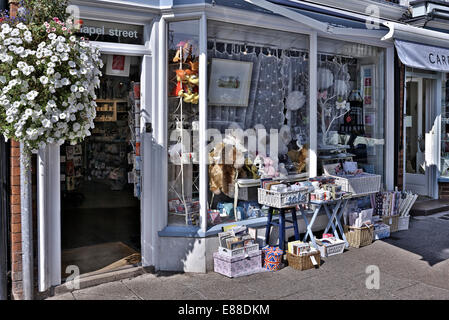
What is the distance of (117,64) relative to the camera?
514 centimetres

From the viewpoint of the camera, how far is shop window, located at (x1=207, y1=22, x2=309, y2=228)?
5.43m

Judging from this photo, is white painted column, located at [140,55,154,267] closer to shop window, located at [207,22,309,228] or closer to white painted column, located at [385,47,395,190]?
shop window, located at [207,22,309,228]

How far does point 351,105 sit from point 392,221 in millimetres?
1839

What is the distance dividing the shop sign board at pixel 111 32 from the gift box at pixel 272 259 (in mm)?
2770

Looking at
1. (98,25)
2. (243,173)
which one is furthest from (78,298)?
(98,25)

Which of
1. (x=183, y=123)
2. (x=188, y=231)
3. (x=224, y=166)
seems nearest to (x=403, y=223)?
(x=224, y=166)

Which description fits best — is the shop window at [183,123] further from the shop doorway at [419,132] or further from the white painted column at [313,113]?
the shop doorway at [419,132]

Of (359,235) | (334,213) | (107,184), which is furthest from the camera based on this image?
(107,184)

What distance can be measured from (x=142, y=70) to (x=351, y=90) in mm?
3430

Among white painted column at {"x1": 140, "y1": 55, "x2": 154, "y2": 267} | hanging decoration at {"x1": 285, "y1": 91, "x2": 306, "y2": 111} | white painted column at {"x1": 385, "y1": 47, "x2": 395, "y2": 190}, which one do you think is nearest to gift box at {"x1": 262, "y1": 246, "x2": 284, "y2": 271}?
white painted column at {"x1": 140, "y1": 55, "x2": 154, "y2": 267}

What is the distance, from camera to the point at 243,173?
574 cm

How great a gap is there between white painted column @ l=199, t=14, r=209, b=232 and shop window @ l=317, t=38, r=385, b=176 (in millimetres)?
2010

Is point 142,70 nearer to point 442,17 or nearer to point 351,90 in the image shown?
point 351,90

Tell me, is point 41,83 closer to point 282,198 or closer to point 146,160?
point 146,160
